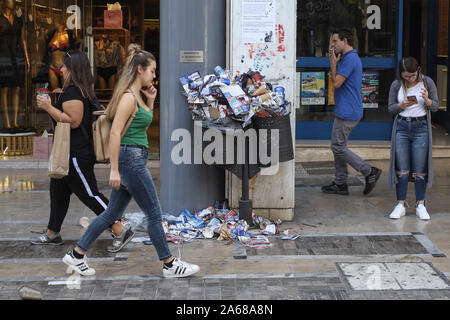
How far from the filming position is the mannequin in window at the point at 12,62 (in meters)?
12.8

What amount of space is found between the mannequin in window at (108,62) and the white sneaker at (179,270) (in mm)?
7952

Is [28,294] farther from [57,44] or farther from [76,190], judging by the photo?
[57,44]

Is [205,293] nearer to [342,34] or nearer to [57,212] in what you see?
[57,212]

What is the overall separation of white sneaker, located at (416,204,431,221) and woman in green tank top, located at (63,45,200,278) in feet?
9.72

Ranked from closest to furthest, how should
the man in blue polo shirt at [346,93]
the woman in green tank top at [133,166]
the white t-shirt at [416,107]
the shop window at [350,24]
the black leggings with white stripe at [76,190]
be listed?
the woman in green tank top at [133,166]
the black leggings with white stripe at [76,190]
the white t-shirt at [416,107]
the man in blue polo shirt at [346,93]
the shop window at [350,24]

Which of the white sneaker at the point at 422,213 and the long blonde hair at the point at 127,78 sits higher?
the long blonde hair at the point at 127,78

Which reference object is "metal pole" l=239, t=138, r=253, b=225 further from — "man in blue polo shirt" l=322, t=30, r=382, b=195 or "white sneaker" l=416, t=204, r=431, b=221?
"man in blue polo shirt" l=322, t=30, r=382, b=195

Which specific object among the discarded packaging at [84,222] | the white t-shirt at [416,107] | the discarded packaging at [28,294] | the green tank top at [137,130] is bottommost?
the discarded packaging at [28,294]

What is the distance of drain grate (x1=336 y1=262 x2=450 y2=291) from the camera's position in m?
6.05

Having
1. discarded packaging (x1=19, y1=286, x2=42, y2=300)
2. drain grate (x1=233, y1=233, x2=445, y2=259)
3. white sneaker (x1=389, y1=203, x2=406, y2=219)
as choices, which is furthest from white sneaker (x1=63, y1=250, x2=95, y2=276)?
white sneaker (x1=389, y1=203, x2=406, y2=219)

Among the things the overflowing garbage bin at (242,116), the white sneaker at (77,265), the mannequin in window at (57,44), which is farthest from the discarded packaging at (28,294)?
the mannequin in window at (57,44)

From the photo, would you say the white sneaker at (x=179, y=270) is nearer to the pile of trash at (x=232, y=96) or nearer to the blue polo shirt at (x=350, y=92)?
the pile of trash at (x=232, y=96)

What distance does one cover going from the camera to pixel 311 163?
11742 millimetres

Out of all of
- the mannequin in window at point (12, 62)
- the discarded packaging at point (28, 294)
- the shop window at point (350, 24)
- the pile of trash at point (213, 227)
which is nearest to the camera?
the discarded packaging at point (28, 294)
